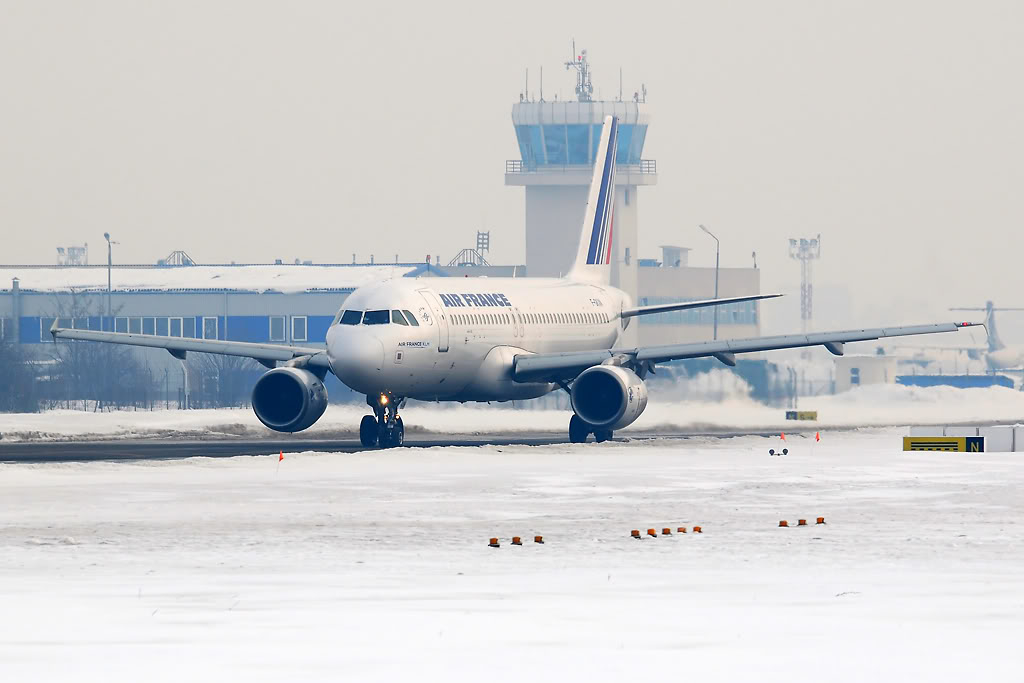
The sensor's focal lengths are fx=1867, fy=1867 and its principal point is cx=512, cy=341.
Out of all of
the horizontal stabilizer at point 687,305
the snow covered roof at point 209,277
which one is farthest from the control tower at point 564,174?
the horizontal stabilizer at point 687,305

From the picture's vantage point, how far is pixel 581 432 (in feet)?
167

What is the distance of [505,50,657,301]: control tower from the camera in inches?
5266

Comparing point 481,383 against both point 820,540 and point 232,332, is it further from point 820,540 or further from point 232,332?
point 232,332

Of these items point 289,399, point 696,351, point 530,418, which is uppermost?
point 696,351

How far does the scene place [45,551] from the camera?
23641 mm

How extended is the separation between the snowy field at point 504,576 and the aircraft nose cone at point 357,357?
7879mm

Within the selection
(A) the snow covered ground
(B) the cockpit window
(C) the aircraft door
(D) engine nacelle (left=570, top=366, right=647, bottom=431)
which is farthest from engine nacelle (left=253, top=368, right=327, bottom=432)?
(A) the snow covered ground

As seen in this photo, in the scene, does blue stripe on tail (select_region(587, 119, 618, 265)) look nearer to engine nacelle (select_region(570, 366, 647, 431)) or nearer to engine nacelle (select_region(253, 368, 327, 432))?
engine nacelle (select_region(570, 366, 647, 431))

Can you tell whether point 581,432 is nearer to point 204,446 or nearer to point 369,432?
point 369,432

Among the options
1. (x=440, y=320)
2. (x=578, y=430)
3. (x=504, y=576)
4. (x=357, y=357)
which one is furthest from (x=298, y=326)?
(x=504, y=576)

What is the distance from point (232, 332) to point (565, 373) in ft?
234

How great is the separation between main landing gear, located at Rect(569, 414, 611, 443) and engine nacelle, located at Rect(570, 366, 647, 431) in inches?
41.8

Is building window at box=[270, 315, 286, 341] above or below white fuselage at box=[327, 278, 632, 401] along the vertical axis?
above

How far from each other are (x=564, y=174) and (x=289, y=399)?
86602 mm
